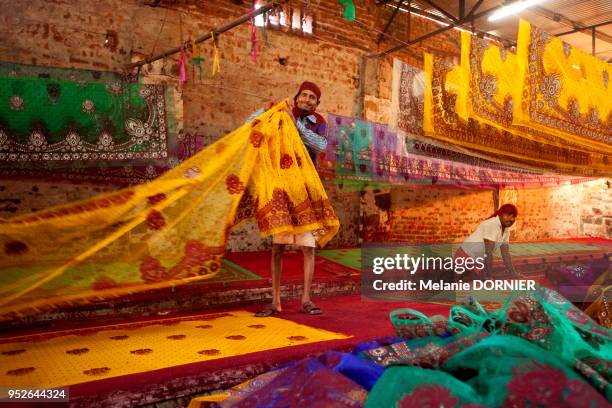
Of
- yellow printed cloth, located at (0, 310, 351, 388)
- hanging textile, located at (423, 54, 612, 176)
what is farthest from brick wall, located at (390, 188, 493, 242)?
yellow printed cloth, located at (0, 310, 351, 388)

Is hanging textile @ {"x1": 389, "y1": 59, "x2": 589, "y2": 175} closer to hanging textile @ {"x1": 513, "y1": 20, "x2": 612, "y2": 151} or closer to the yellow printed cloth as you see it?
hanging textile @ {"x1": 513, "y1": 20, "x2": 612, "y2": 151}

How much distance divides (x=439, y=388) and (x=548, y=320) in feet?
1.77

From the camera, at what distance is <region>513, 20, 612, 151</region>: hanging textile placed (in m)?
4.34

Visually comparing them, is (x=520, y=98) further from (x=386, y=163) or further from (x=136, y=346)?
(x=136, y=346)

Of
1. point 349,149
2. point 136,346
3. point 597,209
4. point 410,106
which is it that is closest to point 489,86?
point 410,106

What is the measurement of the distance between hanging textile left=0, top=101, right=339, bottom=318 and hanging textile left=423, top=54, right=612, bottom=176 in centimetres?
192

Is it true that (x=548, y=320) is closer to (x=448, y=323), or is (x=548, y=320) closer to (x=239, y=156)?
(x=448, y=323)

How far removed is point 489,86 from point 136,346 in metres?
3.90

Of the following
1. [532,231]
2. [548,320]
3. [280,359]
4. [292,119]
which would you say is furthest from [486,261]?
[532,231]

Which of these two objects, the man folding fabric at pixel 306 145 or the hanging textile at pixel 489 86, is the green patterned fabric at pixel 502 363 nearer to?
the man folding fabric at pixel 306 145

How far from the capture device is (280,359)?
92.7 inches

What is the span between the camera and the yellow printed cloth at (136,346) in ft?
6.69

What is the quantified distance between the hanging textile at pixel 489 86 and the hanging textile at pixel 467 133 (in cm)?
14

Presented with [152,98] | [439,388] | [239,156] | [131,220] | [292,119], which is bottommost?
[439,388]
